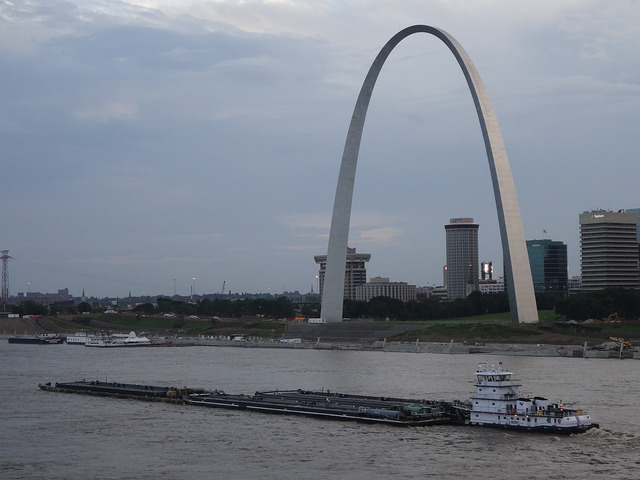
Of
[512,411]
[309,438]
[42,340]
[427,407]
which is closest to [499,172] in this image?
[427,407]

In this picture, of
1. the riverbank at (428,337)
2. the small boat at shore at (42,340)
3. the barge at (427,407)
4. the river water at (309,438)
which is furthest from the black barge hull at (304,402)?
Answer: the small boat at shore at (42,340)

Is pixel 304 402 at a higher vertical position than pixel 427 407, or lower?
lower

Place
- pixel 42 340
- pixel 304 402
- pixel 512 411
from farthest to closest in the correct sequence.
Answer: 1. pixel 42 340
2. pixel 304 402
3. pixel 512 411

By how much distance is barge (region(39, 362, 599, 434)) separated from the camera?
38219 millimetres

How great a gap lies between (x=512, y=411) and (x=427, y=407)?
435 cm

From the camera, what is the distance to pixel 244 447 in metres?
36.0

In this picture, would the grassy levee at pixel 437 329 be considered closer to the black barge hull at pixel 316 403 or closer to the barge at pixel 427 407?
the barge at pixel 427 407

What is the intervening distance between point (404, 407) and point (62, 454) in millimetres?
15124

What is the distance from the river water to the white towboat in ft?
2.10

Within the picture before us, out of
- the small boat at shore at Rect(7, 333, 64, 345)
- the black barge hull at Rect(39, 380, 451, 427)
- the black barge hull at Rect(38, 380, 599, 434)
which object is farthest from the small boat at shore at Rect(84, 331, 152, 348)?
the black barge hull at Rect(39, 380, 451, 427)

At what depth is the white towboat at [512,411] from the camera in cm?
3762

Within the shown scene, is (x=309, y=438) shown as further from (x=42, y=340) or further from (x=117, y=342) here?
(x=42, y=340)

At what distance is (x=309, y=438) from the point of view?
38062mm

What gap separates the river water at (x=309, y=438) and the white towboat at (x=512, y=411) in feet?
2.10
